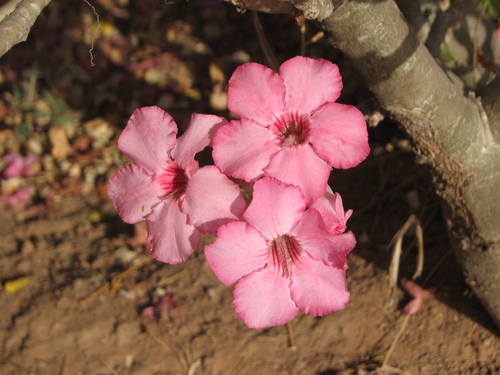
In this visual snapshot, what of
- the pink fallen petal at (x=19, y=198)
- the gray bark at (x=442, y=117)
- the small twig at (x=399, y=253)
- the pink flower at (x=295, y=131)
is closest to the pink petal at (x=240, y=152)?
the pink flower at (x=295, y=131)

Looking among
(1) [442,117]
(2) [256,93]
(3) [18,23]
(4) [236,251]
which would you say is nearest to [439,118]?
(1) [442,117]

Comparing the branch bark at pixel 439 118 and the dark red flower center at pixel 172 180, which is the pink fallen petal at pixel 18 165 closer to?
the dark red flower center at pixel 172 180

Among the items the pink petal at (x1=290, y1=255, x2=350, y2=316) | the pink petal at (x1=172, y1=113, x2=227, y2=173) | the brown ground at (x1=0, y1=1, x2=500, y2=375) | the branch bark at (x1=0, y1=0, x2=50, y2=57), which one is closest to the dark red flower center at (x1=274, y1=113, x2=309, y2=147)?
the pink petal at (x1=172, y1=113, x2=227, y2=173)

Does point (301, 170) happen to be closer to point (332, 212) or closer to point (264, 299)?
point (332, 212)

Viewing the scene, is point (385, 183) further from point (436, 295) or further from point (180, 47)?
point (180, 47)

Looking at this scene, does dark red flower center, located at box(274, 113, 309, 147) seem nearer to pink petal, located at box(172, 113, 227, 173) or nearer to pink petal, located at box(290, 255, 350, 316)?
pink petal, located at box(172, 113, 227, 173)

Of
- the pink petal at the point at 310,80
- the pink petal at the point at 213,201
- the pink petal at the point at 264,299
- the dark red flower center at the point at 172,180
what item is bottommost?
the pink petal at the point at 264,299
